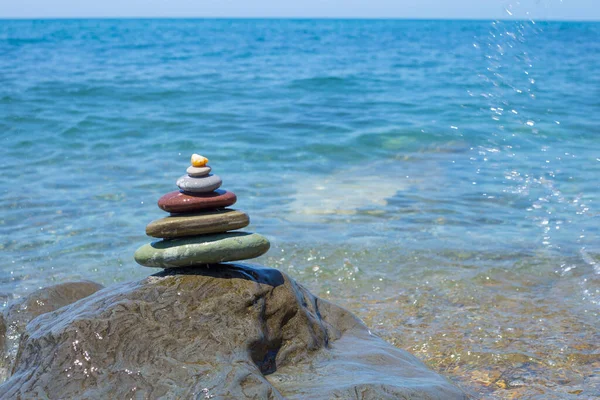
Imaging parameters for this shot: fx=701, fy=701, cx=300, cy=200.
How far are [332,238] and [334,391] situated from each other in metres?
5.14

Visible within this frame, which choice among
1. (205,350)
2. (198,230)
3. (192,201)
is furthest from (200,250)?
(205,350)

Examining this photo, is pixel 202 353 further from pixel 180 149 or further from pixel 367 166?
pixel 180 149

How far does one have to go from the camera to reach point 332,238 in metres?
8.44

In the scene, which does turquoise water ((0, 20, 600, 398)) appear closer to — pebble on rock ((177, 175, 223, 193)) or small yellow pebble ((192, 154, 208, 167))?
Result: pebble on rock ((177, 175, 223, 193))

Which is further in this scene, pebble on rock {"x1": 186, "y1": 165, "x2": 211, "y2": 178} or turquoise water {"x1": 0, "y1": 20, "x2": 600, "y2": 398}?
turquoise water {"x1": 0, "y1": 20, "x2": 600, "y2": 398}

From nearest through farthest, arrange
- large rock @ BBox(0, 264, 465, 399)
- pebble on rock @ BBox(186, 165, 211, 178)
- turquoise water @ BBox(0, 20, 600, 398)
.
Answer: large rock @ BBox(0, 264, 465, 399) → pebble on rock @ BBox(186, 165, 211, 178) → turquoise water @ BBox(0, 20, 600, 398)

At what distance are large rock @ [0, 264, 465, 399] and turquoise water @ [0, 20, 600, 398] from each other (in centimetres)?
132

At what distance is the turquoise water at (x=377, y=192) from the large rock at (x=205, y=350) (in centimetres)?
132

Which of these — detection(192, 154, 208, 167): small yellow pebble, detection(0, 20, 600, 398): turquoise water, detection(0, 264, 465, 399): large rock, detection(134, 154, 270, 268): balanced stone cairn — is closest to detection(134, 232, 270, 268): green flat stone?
detection(134, 154, 270, 268): balanced stone cairn

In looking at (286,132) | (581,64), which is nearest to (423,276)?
(286,132)

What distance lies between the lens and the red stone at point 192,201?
3.99 metres

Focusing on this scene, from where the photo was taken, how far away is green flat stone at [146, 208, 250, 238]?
3.95 metres

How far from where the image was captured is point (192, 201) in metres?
3.99

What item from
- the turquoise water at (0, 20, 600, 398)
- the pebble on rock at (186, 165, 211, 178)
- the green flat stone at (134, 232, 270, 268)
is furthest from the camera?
the turquoise water at (0, 20, 600, 398)
